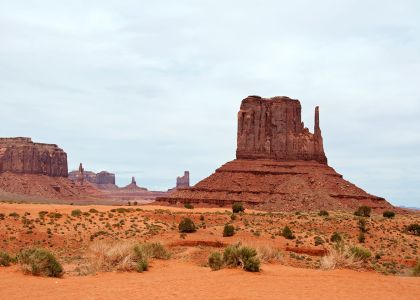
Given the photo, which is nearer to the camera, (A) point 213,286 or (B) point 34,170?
(A) point 213,286

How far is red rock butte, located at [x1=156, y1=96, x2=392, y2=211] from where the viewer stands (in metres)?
81.9

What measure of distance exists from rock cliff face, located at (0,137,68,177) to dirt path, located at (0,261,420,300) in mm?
147313

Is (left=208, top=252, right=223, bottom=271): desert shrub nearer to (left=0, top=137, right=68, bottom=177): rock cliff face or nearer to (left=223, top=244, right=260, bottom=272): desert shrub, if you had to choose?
(left=223, top=244, right=260, bottom=272): desert shrub

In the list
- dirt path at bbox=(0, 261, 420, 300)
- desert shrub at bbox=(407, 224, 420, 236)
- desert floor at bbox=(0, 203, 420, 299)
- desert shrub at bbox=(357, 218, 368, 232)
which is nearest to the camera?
dirt path at bbox=(0, 261, 420, 300)

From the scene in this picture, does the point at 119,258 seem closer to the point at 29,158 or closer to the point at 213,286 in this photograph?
the point at 213,286

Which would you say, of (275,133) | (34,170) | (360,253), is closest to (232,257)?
(360,253)

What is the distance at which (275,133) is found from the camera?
9838 centimetres

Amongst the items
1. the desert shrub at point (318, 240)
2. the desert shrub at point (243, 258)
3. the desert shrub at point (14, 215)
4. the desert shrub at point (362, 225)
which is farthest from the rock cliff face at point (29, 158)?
the desert shrub at point (243, 258)

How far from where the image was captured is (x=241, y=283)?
1745cm

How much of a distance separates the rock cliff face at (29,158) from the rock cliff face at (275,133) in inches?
3379

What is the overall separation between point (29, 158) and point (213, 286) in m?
154

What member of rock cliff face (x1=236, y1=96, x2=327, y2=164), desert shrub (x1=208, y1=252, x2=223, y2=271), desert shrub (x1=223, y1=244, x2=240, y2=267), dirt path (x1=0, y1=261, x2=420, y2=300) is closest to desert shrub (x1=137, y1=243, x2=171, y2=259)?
dirt path (x1=0, y1=261, x2=420, y2=300)

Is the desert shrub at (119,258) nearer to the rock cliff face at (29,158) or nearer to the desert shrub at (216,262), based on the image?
the desert shrub at (216,262)

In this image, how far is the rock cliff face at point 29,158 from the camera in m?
159
